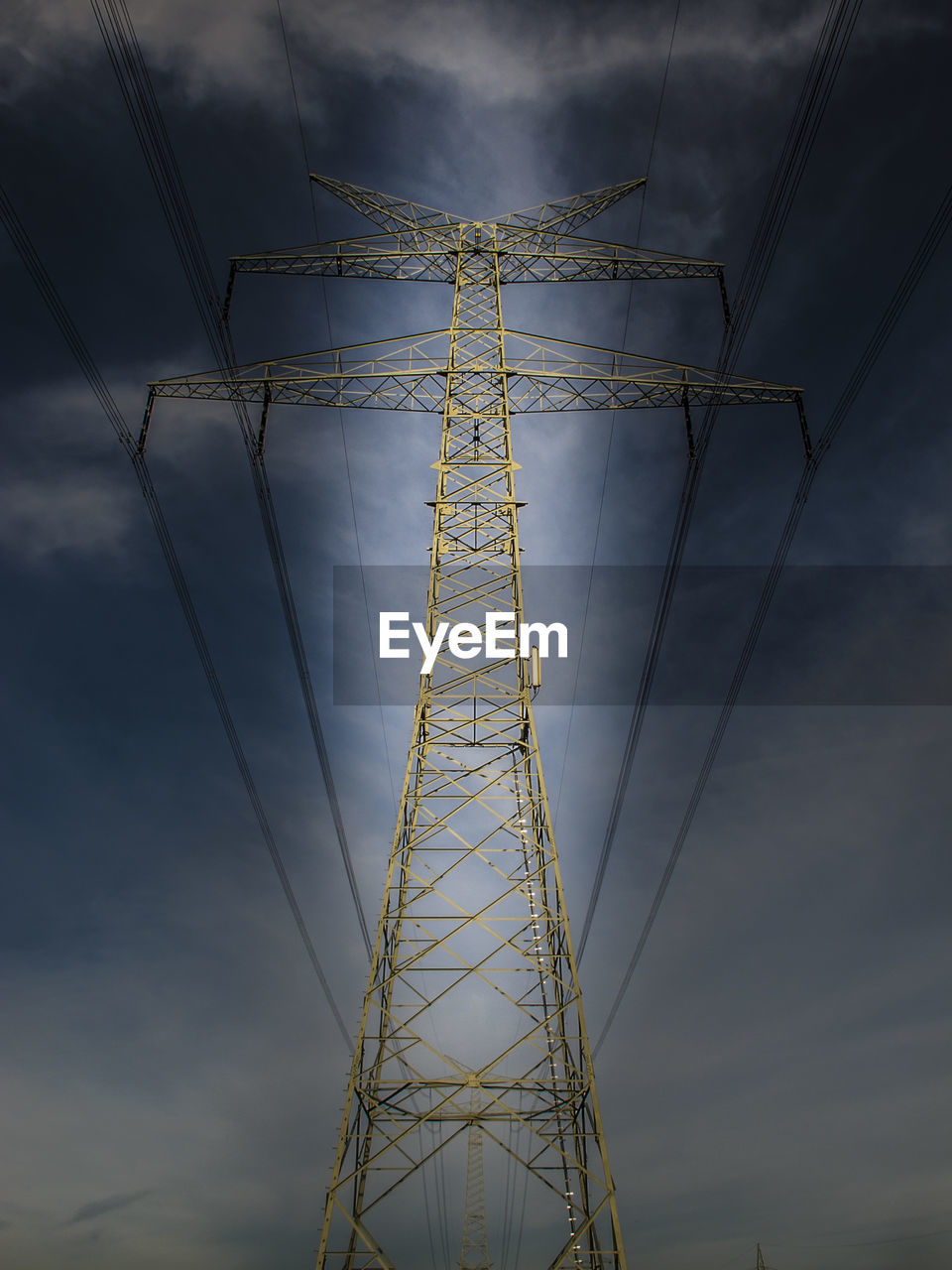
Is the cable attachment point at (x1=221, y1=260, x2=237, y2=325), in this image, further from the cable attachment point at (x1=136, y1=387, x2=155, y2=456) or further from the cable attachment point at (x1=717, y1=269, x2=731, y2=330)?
the cable attachment point at (x1=717, y1=269, x2=731, y2=330)

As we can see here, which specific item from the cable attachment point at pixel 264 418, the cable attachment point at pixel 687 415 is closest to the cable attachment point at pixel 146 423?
the cable attachment point at pixel 264 418

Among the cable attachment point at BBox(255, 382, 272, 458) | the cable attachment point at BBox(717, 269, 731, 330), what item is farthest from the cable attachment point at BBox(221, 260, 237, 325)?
the cable attachment point at BBox(717, 269, 731, 330)

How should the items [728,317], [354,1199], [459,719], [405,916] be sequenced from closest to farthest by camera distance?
[354,1199] → [405,916] → [459,719] → [728,317]

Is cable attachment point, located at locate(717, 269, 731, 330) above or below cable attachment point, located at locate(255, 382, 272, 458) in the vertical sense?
above

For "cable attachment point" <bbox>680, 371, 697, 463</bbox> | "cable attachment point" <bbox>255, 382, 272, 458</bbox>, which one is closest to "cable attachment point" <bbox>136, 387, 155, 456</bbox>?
"cable attachment point" <bbox>255, 382, 272, 458</bbox>

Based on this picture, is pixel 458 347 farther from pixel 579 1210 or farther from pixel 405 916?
pixel 579 1210

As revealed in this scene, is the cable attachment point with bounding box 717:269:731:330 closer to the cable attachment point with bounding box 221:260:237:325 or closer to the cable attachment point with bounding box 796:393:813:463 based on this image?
the cable attachment point with bounding box 796:393:813:463

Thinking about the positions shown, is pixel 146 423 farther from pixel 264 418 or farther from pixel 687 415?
pixel 687 415

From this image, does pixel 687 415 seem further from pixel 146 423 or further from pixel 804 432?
pixel 146 423

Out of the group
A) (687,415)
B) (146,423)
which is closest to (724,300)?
(687,415)

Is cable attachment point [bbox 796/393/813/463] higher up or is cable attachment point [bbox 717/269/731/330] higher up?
cable attachment point [bbox 717/269/731/330]

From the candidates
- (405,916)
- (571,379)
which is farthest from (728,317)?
(405,916)
